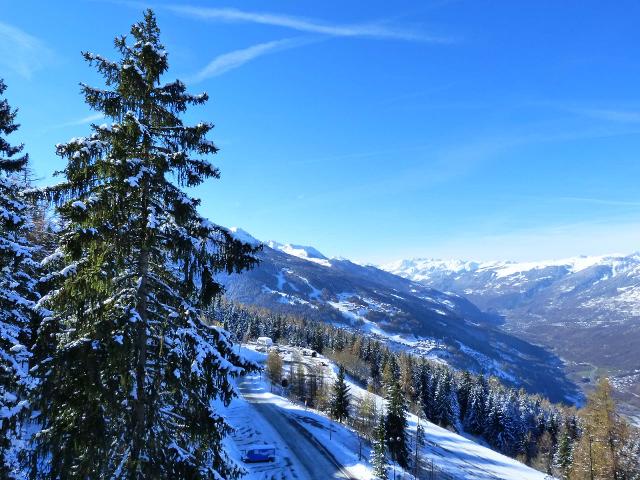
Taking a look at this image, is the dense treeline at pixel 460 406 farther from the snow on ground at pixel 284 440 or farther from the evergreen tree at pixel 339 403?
the snow on ground at pixel 284 440

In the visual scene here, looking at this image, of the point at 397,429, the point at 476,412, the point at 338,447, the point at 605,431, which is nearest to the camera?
the point at 605,431

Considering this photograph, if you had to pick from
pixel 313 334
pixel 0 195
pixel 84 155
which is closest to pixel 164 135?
pixel 84 155

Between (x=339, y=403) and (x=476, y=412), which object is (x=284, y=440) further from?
(x=476, y=412)

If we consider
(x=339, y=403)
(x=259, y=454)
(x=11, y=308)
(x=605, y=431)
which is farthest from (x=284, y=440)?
(x=11, y=308)

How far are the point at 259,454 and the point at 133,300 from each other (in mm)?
36261

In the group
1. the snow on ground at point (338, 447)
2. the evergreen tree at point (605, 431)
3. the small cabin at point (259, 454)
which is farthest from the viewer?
the snow on ground at point (338, 447)

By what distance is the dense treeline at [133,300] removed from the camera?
920 centimetres

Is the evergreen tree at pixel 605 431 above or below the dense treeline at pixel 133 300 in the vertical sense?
below

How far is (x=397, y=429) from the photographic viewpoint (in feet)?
187

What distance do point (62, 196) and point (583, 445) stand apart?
56123mm

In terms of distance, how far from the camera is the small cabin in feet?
131

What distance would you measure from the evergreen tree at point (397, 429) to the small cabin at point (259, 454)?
70.9ft

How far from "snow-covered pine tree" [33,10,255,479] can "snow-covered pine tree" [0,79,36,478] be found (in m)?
4.03

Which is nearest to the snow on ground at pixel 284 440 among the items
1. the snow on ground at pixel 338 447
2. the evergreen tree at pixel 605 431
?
the snow on ground at pixel 338 447
